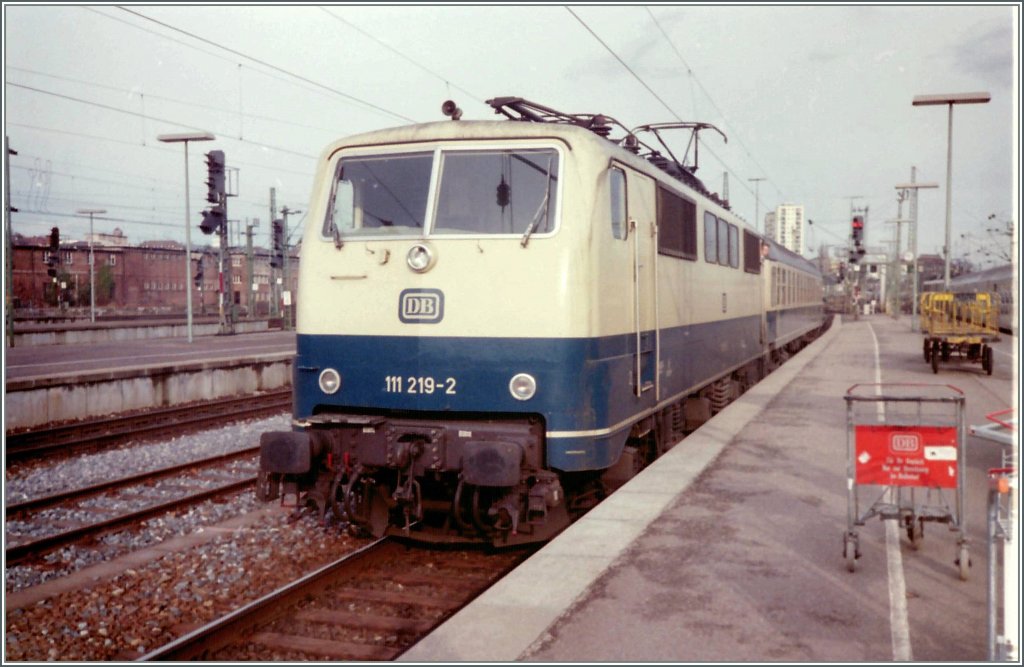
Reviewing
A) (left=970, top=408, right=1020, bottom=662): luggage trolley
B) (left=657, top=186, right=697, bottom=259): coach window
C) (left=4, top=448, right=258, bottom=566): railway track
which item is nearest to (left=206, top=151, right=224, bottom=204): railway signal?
(left=4, top=448, right=258, bottom=566): railway track

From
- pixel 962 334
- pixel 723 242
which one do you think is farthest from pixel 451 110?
pixel 962 334

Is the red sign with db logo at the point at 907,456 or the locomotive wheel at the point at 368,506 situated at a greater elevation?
the red sign with db logo at the point at 907,456

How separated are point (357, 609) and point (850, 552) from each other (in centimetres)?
340

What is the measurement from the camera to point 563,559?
19.9ft

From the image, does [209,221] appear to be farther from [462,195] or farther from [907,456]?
[907,456]

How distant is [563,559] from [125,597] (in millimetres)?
3365

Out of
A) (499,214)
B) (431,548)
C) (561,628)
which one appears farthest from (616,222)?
(561,628)

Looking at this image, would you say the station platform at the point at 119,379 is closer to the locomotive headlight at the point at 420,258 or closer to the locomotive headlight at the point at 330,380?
the locomotive headlight at the point at 330,380

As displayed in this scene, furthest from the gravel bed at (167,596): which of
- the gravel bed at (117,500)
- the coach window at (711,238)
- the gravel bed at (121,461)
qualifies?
the coach window at (711,238)

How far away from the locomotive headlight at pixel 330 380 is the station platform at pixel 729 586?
222cm

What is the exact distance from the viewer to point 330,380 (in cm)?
726

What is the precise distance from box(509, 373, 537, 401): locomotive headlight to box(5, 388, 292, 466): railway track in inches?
339

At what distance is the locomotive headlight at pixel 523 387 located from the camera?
672cm

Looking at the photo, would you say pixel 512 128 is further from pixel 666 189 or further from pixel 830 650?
pixel 830 650
